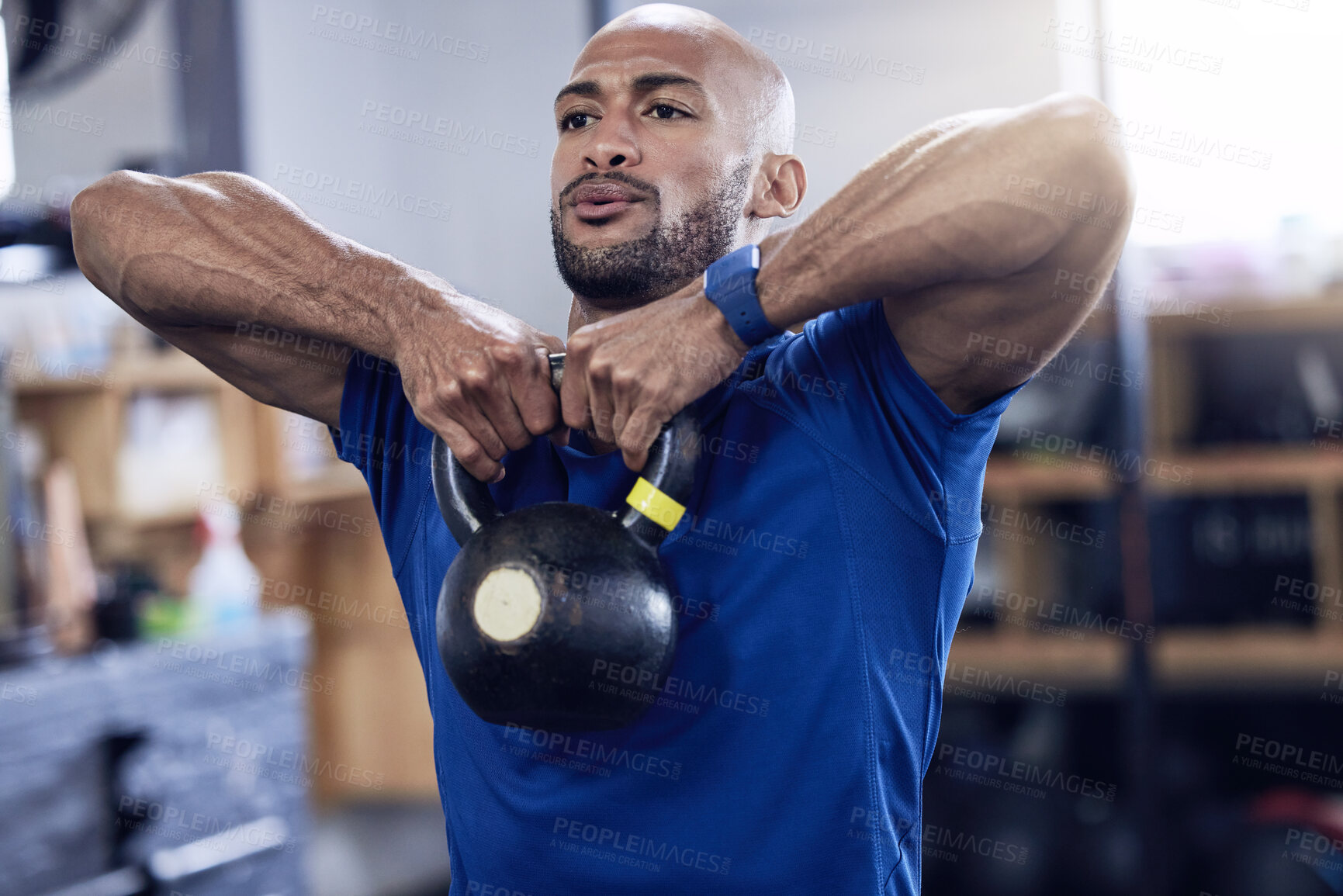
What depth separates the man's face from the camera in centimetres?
135

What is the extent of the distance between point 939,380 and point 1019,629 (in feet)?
8.97

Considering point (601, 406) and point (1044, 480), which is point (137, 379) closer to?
point (601, 406)

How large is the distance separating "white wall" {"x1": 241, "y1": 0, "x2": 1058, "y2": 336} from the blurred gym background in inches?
0.5

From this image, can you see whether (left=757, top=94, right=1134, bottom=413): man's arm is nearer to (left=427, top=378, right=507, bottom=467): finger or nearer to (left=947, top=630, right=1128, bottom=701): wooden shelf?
(left=427, top=378, right=507, bottom=467): finger

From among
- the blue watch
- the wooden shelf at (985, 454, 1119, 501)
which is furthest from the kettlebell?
the wooden shelf at (985, 454, 1119, 501)

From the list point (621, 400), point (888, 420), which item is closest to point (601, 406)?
point (621, 400)

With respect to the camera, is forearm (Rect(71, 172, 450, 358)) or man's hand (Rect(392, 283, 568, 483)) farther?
forearm (Rect(71, 172, 450, 358))

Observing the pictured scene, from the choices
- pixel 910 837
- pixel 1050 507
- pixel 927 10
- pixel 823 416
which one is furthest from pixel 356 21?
pixel 910 837

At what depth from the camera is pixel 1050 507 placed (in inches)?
147

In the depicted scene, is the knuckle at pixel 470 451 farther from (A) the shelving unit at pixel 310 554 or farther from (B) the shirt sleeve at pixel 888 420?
(A) the shelving unit at pixel 310 554

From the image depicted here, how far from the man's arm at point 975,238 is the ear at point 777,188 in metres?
0.44

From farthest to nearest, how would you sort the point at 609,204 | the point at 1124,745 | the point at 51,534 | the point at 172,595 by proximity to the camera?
the point at 1124,745, the point at 172,595, the point at 51,534, the point at 609,204

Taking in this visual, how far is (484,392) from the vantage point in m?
1.03

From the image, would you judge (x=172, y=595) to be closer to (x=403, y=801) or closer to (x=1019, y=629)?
(x=403, y=801)
